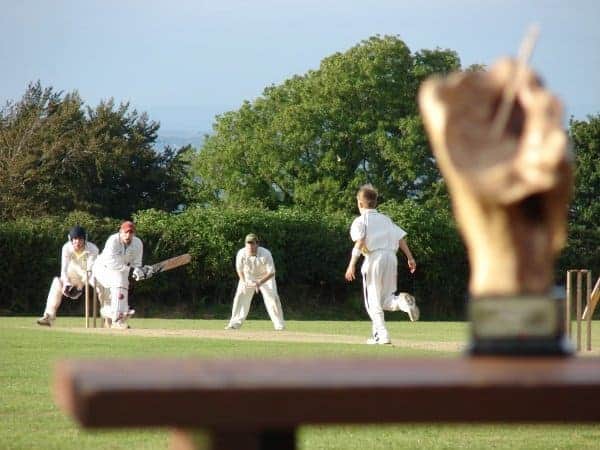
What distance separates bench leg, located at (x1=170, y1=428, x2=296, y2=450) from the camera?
176 inches

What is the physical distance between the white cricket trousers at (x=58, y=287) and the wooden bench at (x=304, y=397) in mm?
23559

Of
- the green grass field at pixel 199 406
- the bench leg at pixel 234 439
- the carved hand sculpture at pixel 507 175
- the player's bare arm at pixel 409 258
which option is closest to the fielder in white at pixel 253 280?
the green grass field at pixel 199 406

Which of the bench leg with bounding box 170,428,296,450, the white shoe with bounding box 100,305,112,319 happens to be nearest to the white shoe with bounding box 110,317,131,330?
the white shoe with bounding box 100,305,112,319

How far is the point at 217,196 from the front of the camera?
76562 millimetres

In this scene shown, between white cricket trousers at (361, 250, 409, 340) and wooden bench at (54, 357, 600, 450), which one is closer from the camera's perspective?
wooden bench at (54, 357, 600, 450)

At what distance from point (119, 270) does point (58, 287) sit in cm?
154

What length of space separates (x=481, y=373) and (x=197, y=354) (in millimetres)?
13466

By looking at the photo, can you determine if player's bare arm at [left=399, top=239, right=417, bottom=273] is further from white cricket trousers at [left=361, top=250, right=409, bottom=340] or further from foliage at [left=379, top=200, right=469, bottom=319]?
foliage at [left=379, top=200, right=469, bottom=319]

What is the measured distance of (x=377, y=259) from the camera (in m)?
21.3

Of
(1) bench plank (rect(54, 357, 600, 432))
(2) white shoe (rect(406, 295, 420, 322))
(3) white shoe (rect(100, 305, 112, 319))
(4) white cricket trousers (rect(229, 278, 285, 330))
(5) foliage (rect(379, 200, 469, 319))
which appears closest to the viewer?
(1) bench plank (rect(54, 357, 600, 432))

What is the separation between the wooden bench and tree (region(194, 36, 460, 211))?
60571 millimetres

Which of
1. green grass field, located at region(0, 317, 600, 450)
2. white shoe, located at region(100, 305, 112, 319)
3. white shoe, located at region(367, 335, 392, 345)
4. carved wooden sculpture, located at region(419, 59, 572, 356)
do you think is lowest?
green grass field, located at region(0, 317, 600, 450)

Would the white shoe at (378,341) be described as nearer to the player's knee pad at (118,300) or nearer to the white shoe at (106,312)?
the player's knee pad at (118,300)

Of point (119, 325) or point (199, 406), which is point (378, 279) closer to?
point (119, 325)
